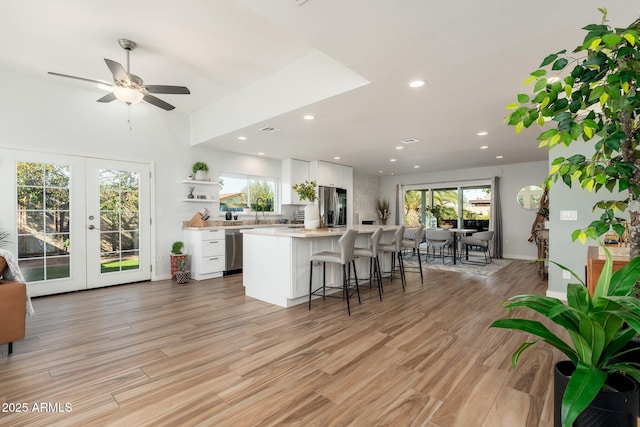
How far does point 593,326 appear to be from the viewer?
105 centimetres

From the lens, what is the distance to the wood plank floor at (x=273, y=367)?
172 centimetres

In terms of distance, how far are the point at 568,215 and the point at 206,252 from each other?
5.47m

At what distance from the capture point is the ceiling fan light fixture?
3119mm

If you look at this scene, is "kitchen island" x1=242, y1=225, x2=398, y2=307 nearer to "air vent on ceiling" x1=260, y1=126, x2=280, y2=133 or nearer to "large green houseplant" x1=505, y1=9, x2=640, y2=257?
"air vent on ceiling" x1=260, y1=126, x2=280, y2=133

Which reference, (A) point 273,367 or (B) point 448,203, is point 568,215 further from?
(B) point 448,203

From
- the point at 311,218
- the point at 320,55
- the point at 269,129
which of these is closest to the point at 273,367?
the point at 311,218

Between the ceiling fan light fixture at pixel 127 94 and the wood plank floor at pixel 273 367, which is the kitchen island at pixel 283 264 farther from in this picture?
the ceiling fan light fixture at pixel 127 94

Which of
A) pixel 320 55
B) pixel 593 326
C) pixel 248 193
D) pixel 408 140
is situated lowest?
pixel 593 326

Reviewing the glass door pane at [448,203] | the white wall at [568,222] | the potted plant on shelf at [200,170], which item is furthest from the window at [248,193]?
the white wall at [568,222]

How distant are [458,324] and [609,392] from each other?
7.14 feet

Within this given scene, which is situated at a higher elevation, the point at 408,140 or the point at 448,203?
the point at 408,140

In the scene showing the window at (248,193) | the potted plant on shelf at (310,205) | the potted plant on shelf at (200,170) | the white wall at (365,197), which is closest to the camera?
the potted plant on shelf at (310,205)

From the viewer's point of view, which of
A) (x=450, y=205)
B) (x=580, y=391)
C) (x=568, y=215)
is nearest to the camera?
(x=580, y=391)

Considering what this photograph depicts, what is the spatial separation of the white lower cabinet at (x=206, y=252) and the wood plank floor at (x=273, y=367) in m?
1.58
